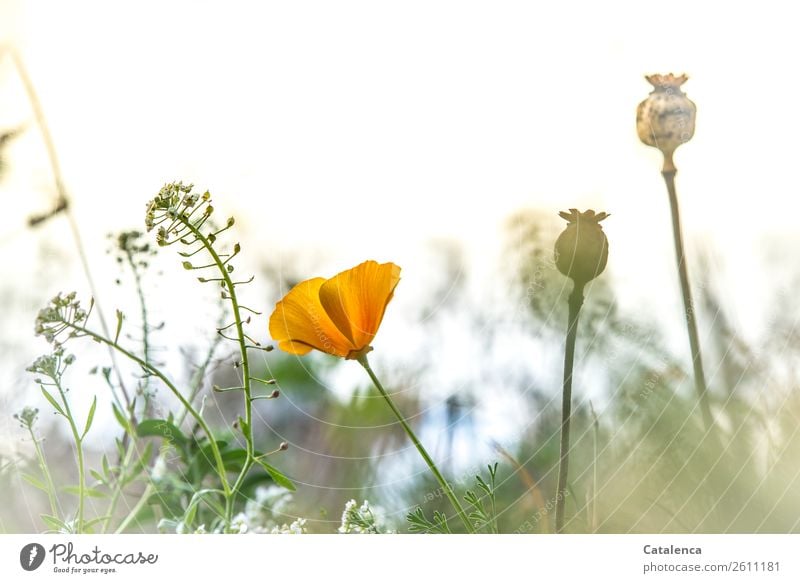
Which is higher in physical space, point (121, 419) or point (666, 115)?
point (666, 115)

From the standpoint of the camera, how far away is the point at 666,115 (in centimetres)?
59

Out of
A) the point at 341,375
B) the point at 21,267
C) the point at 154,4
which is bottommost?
the point at 341,375

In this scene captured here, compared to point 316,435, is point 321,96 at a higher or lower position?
higher

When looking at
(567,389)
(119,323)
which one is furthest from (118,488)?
(567,389)

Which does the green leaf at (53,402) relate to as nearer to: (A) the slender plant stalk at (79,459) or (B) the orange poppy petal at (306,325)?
(A) the slender plant stalk at (79,459)

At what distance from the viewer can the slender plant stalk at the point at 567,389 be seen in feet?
1.85

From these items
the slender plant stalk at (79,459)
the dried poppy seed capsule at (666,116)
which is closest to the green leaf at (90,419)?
the slender plant stalk at (79,459)

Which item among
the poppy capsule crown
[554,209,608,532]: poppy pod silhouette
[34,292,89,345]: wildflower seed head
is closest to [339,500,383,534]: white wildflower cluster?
[554,209,608,532]: poppy pod silhouette

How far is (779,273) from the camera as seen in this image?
0.59 metres

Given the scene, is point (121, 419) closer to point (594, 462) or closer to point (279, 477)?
point (279, 477)

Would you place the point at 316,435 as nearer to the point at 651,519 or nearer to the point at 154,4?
the point at 651,519

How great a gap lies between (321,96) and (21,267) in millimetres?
276

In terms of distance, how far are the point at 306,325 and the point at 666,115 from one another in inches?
11.9
